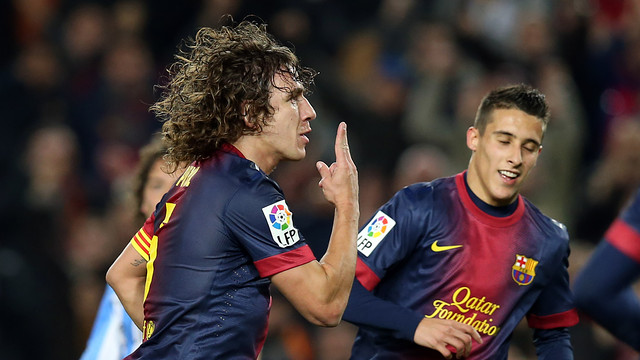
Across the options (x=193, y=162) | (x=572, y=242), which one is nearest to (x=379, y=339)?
(x=193, y=162)

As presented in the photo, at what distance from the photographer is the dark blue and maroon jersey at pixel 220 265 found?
3166 millimetres

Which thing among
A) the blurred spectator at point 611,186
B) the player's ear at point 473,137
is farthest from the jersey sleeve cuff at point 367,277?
the blurred spectator at point 611,186

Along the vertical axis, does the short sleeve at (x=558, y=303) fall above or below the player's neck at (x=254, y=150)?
below

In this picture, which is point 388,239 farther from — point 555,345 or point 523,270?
point 555,345

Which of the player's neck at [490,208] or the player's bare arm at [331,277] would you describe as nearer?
the player's bare arm at [331,277]

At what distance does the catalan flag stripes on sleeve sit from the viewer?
3.69 m

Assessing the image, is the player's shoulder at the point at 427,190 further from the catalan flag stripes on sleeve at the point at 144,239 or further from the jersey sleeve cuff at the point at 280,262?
the catalan flag stripes on sleeve at the point at 144,239

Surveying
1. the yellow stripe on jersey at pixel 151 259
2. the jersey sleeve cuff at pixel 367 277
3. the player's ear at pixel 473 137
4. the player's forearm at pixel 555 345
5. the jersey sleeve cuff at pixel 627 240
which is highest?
the jersey sleeve cuff at pixel 627 240

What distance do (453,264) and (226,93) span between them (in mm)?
1297

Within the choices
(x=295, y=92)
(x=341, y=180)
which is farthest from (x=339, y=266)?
(x=295, y=92)

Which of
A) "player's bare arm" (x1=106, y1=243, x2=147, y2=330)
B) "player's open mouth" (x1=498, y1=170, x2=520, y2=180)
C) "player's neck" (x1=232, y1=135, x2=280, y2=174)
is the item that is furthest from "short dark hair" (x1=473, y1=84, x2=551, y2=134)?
"player's bare arm" (x1=106, y1=243, x2=147, y2=330)

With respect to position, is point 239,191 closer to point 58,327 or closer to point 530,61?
point 58,327

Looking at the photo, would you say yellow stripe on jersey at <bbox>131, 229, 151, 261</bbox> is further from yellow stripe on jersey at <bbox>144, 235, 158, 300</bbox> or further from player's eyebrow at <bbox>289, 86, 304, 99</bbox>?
player's eyebrow at <bbox>289, 86, 304, 99</bbox>

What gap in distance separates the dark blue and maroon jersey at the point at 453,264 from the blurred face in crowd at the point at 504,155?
9 centimetres
